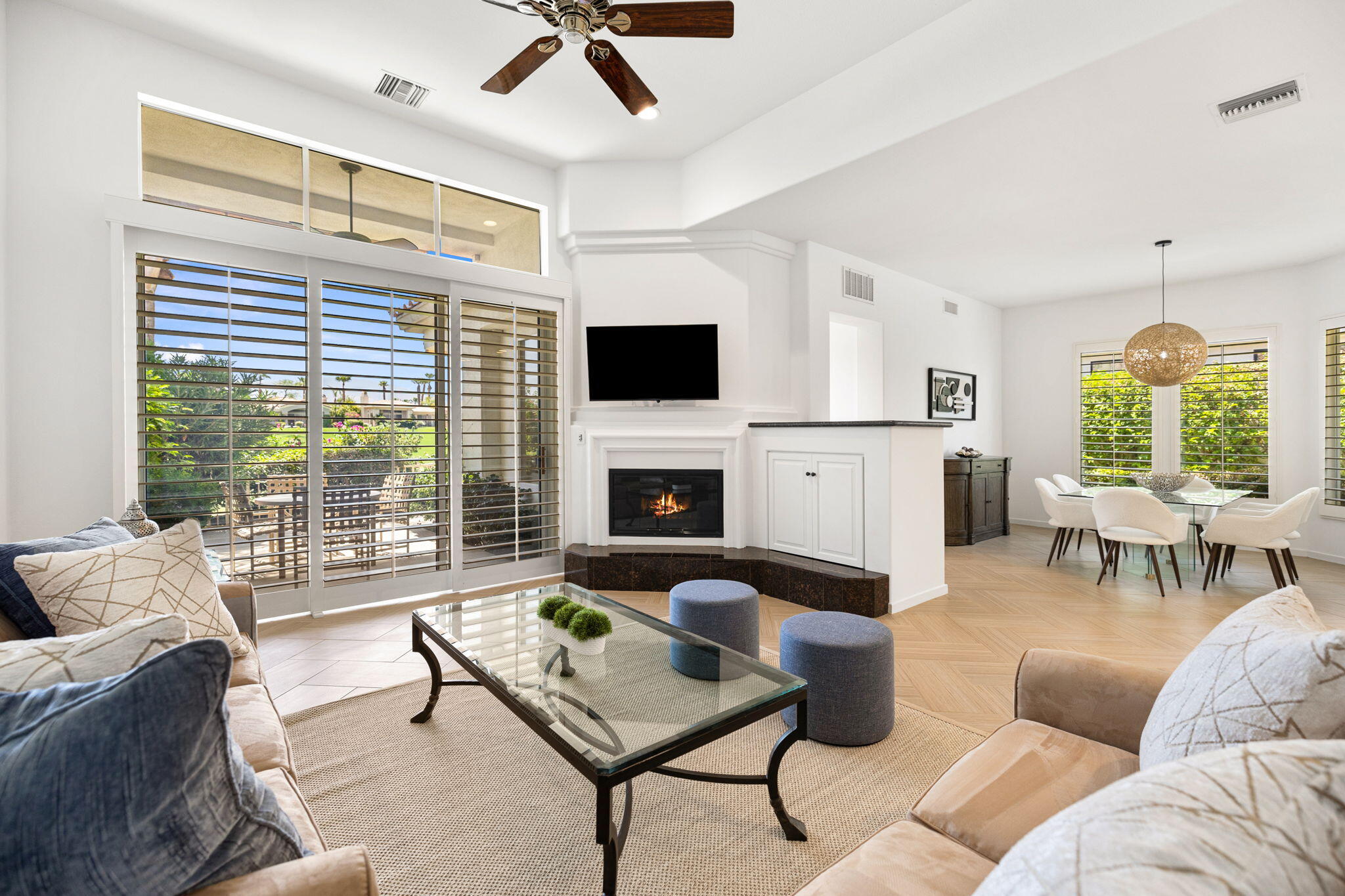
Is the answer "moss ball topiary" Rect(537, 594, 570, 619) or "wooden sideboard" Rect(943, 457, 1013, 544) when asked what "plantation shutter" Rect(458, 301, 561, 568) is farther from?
"wooden sideboard" Rect(943, 457, 1013, 544)

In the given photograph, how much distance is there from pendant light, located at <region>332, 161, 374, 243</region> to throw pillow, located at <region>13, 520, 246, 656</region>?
2.62m

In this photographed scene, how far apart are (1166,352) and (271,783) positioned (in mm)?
6442

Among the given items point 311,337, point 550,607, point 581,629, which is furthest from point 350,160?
point 581,629

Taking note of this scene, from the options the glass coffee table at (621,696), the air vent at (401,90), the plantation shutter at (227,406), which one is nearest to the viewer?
the glass coffee table at (621,696)

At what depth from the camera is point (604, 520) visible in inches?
179

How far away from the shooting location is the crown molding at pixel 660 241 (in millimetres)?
4527

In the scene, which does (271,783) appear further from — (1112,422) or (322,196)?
(1112,422)

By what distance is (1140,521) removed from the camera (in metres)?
4.20

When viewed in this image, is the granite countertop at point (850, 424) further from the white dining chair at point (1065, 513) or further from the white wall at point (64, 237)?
the white wall at point (64, 237)

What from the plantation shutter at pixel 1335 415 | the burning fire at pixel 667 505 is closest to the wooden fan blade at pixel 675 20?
the burning fire at pixel 667 505

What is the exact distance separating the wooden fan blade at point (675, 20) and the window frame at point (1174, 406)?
6083 millimetres

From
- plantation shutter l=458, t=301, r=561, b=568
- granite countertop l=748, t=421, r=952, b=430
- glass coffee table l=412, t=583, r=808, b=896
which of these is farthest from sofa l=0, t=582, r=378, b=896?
granite countertop l=748, t=421, r=952, b=430

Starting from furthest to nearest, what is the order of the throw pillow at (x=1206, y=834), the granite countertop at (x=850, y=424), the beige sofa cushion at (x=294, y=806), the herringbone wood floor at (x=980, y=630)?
1. the granite countertop at (x=850, y=424)
2. the herringbone wood floor at (x=980, y=630)
3. the beige sofa cushion at (x=294, y=806)
4. the throw pillow at (x=1206, y=834)

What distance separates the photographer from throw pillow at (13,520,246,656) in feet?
4.92
